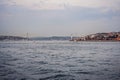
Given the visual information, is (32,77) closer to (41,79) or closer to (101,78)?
(41,79)

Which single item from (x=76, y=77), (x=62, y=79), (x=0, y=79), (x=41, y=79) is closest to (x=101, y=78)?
(x=76, y=77)

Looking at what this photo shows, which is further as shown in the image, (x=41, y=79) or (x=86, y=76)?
(x=86, y=76)

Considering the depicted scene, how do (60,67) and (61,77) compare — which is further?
(60,67)

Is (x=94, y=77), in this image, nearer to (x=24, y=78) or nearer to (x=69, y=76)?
(x=69, y=76)

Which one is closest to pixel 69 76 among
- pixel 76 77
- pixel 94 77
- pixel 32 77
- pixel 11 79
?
pixel 76 77

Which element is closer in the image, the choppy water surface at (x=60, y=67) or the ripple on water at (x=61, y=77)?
the ripple on water at (x=61, y=77)

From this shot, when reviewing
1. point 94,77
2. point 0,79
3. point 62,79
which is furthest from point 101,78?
point 0,79

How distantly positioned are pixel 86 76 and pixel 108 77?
1995 mm

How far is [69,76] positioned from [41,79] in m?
2.79

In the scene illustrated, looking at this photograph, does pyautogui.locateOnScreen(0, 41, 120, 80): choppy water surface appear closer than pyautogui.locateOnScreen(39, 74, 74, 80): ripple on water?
No

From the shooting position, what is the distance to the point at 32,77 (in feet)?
58.5

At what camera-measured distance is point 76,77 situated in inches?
704

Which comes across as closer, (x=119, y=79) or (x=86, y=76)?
(x=119, y=79)

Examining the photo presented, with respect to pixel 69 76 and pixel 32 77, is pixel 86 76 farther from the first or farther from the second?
pixel 32 77
